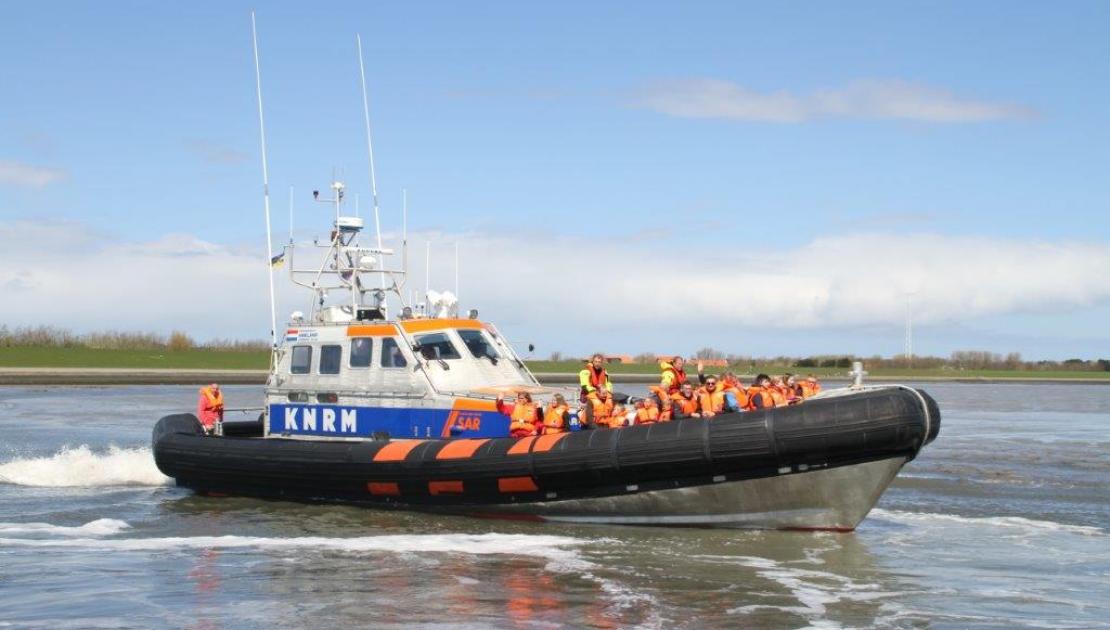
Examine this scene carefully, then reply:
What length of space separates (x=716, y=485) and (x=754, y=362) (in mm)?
52665

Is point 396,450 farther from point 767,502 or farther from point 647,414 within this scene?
point 767,502

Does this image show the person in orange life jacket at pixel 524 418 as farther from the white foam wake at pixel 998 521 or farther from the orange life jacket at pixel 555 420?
the white foam wake at pixel 998 521

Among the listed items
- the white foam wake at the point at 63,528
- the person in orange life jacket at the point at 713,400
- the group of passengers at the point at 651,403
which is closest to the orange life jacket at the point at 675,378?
the group of passengers at the point at 651,403

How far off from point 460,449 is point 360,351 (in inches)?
84.5

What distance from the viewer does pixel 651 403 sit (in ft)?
38.1

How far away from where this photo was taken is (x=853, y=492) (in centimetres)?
1053

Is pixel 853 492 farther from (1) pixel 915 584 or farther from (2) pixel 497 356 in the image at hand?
(2) pixel 497 356

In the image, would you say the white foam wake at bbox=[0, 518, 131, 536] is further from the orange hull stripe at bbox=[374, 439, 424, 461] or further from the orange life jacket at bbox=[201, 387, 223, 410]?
the orange life jacket at bbox=[201, 387, 223, 410]

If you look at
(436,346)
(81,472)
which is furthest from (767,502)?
(81,472)

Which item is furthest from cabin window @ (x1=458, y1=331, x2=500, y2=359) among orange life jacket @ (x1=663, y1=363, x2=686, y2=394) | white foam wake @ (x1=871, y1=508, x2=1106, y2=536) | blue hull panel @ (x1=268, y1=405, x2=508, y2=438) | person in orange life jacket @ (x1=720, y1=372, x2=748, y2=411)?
white foam wake @ (x1=871, y1=508, x2=1106, y2=536)

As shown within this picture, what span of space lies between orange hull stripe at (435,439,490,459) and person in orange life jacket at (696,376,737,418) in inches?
87.6

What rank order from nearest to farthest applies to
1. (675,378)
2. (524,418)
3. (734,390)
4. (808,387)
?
(734,390) → (524,418) → (675,378) → (808,387)

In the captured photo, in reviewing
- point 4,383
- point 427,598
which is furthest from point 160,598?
point 4,383

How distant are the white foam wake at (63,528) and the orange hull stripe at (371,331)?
3179mm
